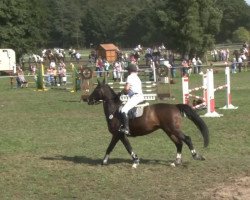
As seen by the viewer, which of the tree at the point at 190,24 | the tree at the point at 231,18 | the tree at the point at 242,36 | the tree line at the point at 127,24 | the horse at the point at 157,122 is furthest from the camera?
the tree at the point at 231,18

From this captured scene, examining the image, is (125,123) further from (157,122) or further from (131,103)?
(157,122)

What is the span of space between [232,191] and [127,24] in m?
117

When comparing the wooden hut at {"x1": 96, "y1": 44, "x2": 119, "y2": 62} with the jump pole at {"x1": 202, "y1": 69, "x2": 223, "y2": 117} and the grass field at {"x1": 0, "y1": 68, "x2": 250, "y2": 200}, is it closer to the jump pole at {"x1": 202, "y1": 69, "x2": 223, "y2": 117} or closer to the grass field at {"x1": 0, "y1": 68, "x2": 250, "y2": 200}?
the grass field at {"x1": 0, "y1": 68, "x2": 250, "y2": 200}

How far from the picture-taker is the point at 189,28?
5319 cm

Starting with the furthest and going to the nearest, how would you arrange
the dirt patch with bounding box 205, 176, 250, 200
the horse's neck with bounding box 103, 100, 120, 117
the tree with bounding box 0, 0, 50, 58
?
the tree with bounding box 0, 0, 50, 58 → the horse's neck with bounding box 103, 100, 120, 117 → the dirt patch with bounding box 205, 176, 250, 200

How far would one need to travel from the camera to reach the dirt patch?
860 centimetres

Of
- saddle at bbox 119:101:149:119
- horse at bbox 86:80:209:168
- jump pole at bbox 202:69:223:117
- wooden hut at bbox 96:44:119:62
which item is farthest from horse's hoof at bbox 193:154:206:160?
wooden hut at bbox 96:44:119:62

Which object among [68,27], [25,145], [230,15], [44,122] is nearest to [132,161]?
[25,145]

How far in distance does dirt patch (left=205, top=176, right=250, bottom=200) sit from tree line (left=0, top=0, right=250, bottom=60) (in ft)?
145

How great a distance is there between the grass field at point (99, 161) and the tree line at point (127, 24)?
3441cm

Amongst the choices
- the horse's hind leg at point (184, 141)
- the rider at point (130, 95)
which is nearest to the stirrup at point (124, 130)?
the rider at point (130, 95)

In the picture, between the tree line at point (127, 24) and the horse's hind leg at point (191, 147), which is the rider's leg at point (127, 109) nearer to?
the horse's hind leg at point (191, 147)

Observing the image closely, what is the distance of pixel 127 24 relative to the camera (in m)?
124

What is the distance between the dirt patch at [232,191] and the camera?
8602 millimetres
